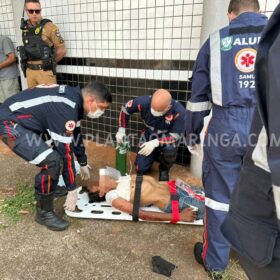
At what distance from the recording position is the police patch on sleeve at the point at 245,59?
1.67 metres

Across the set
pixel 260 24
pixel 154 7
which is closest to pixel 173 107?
pixel 154 7

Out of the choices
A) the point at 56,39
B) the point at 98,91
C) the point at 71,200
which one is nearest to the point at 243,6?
the point at 98,91

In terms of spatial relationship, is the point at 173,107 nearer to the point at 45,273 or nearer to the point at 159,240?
the point at 159,240

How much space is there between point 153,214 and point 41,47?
305 cm

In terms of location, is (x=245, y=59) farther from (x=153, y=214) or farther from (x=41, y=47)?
(x=41, y=47)

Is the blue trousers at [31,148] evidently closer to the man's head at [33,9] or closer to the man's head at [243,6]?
the man's head at [243,6]

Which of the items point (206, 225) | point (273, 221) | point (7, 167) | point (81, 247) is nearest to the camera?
point (273, 221)

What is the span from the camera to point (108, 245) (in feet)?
7.70

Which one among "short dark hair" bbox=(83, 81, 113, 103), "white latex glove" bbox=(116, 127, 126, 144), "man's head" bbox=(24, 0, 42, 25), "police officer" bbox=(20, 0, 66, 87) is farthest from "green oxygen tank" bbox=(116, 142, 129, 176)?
"man's head" bbox=(24, 0, 42, 25)

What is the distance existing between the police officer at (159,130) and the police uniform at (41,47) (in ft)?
5.63

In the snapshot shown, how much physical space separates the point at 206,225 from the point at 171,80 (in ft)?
7.12

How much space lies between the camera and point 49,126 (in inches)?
95.2

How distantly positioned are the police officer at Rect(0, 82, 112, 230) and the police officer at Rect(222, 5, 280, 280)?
168cm

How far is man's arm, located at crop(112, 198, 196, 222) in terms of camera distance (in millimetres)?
2529
